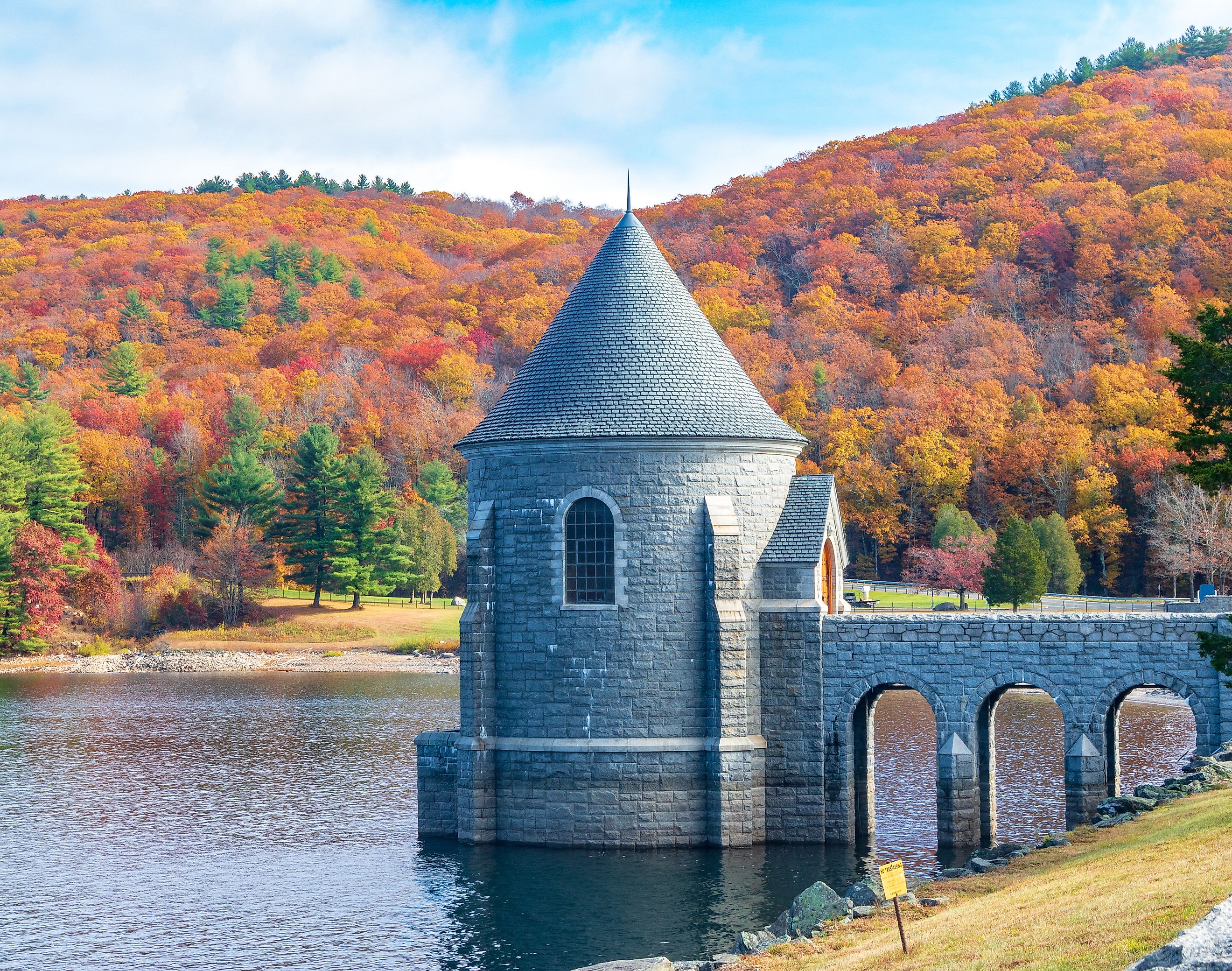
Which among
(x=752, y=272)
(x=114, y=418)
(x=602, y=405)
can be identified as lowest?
(x=602, y=405)

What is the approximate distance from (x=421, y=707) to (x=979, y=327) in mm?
50941

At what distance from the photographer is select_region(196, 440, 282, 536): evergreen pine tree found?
80438 mm

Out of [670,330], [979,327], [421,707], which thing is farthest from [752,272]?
[670,330]

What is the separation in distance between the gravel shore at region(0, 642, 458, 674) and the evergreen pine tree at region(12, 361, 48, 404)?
87.4 feet

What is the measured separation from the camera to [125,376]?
334 ft

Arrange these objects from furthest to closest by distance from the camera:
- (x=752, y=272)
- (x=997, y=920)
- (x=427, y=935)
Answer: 1. (x=752, y=272)
2. (x=427, y=935)
3. (x=997, y=920)

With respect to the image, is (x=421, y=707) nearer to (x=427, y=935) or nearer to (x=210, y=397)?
(x=427, y=935)

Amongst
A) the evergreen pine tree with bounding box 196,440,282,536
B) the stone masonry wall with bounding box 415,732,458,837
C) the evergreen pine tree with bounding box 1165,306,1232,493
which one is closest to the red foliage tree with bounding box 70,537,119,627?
the evergreen pine tree with bounding box 196,440,282,536

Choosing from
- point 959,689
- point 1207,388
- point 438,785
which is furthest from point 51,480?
point 1207,388

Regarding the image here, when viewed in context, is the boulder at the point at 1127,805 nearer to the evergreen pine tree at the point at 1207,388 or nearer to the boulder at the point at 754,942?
the evergreen pine tree at the point at 1207,388

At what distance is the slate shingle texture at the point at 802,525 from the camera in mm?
27281

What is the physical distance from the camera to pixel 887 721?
46.0m

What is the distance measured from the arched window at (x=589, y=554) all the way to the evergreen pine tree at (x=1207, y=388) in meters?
10.9

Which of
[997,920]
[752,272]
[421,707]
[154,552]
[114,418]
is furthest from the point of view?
[752,272]
